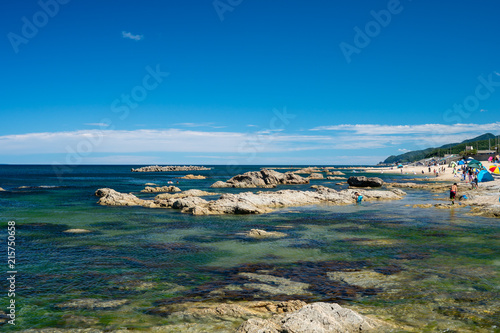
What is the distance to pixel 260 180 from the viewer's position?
263 ft

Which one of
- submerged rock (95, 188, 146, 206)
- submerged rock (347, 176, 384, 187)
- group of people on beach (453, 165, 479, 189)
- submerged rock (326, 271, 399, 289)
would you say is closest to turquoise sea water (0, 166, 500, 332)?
submerged rock (326, 271, 399, 289)

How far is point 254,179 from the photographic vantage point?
262 ft

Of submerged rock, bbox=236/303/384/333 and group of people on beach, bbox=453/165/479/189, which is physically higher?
group of people on beach, bbox=453/165/479/189

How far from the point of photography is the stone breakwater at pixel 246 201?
1416 inches

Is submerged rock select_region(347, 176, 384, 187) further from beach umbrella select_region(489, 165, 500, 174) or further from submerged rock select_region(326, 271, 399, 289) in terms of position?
submerged rock select_region(326, 271, 399, 289)

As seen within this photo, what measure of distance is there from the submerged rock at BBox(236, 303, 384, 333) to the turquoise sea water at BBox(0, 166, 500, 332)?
159 cm

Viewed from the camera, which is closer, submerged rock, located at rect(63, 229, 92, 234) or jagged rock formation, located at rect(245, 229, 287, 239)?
jagged rock formation, located at rect(245, 229, 287, 239)

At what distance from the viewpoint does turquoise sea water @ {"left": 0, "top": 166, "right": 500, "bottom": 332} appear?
37.4 feet

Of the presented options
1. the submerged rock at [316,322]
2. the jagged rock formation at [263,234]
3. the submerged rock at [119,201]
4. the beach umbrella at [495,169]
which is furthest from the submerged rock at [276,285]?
the beach umbrella at [495,169]

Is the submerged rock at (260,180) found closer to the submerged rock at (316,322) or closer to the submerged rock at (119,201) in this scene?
the submerged rock at (119,201)

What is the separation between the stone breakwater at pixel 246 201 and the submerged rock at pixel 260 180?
31.2 m

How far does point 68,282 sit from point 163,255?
560 centimetres

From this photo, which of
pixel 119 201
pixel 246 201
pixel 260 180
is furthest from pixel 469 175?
pixel 119 201

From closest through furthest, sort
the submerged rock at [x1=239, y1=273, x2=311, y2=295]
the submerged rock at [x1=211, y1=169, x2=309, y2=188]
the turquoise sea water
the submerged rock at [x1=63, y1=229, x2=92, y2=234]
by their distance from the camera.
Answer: the turquoise sea water < the submerged rock at [x1=239, y1=273, x2=311, y2=295] < the submerged rock at [x1=63, y1=229, x2=92, y2=234] < the submerged rock at [x1=211, y1=169, x2=309, y2=188]
